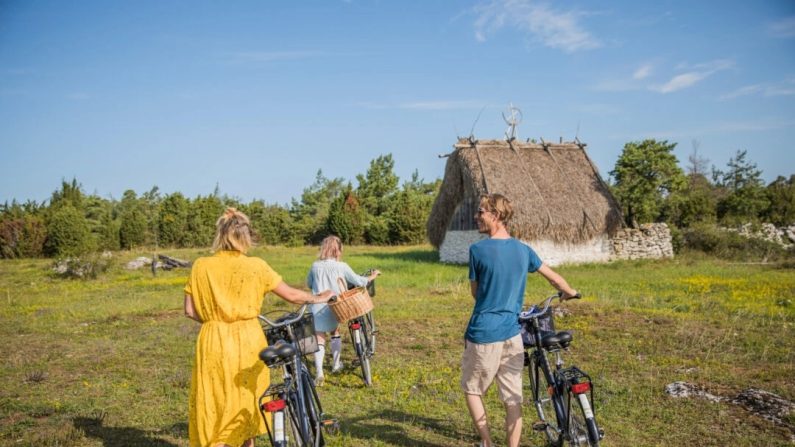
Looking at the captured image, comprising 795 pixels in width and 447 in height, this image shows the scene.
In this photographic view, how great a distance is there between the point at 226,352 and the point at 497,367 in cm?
184

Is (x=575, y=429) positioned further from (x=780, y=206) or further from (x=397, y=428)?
(x=780, y=206)

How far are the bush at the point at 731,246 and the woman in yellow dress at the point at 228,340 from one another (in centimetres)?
2257

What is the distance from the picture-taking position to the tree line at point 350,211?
25.4m

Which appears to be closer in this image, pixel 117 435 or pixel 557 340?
pixel 557 340

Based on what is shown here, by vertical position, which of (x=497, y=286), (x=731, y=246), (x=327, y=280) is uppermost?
(x=497, y=286)

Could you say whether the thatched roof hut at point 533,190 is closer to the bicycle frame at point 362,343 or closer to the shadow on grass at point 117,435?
the bicycle frame at point 362,343

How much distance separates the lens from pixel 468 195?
22.6m

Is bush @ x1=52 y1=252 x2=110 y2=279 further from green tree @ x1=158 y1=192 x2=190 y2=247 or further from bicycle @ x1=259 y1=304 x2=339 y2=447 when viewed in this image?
bicycle @ x1=259 y1=304 x2=339 y2=447

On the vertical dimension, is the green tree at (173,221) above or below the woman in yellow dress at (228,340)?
above

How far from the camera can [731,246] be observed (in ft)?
75.4

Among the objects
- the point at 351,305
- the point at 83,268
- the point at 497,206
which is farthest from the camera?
the point at 83,268

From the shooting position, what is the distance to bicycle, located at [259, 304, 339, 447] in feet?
11.0

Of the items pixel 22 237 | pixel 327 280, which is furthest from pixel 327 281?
pixel 22 237

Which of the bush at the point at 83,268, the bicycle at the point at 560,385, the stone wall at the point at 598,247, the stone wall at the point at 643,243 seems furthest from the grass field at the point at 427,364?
the stone wall at the point at 643,243
